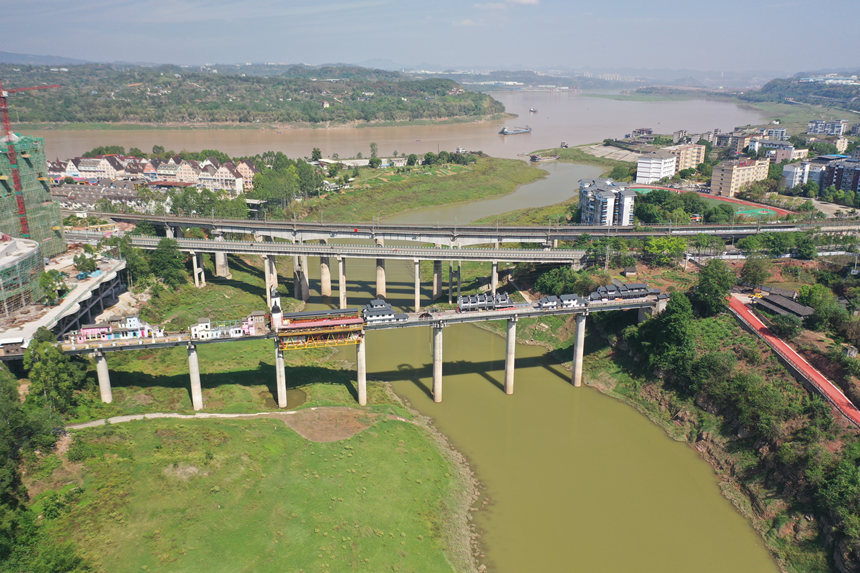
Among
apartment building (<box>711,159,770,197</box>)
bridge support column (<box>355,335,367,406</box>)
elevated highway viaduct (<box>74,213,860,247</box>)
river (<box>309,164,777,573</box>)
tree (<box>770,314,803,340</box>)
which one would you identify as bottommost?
river (<box>309,164,777,573</box>)

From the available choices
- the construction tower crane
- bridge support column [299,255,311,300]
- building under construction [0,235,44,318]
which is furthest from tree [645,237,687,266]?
the construction tower crane

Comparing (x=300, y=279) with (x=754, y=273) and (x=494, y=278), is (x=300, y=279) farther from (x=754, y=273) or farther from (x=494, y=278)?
(x=754, y=273)

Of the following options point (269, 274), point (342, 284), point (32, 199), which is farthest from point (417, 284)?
point (32, 199)

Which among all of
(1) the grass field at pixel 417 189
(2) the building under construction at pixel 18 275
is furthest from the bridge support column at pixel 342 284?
(1) the grass field at pixel 417 189

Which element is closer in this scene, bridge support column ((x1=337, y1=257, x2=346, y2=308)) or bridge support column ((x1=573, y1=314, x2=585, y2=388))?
bridge support column ((x1=573, y1=314, x2=585, y2=388))

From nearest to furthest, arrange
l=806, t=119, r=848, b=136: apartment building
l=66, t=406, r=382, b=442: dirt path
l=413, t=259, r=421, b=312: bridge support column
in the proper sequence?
l=66, t=406, r=382, b=442: dirt path, l=413, t=259, r=421, b=312: bridge support column, l=806, t=119, r=848, b=136: apartment building

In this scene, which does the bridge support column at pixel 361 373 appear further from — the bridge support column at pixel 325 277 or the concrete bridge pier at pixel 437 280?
the concrete bridge pier at pixel 437 280

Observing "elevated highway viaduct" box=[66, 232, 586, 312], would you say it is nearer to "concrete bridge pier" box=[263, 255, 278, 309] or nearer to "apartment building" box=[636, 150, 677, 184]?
"concrete bridge pier" box=[263, 255, 278, 309]
